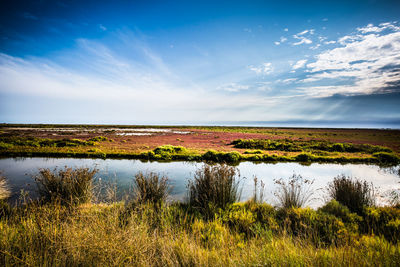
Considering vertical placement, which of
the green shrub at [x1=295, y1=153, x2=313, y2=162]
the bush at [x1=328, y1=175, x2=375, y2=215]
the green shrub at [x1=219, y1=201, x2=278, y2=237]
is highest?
the bush at [x1=328, y1=175, x2=375, y2=215]

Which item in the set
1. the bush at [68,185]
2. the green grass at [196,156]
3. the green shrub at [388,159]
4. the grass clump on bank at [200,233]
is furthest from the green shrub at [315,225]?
the green shrub at [388,159]

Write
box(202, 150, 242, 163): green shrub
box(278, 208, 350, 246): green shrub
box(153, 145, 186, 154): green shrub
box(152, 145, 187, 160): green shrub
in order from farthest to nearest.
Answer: box(153, 145, 186, 154): green shrub
box(152, 145, 187, 160): green shrub
box(202, 150, 242, 163): green shrub
box(278, 208, 350, 246): green shrub

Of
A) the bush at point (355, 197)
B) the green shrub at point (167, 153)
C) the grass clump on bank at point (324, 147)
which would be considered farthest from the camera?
the grass clump on bank at point (324, 147)

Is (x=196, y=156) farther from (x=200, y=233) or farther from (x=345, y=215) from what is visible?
(x=200, y=233)

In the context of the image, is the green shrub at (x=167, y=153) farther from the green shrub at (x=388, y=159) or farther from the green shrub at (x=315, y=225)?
the green shrub at (x=388, y=159)

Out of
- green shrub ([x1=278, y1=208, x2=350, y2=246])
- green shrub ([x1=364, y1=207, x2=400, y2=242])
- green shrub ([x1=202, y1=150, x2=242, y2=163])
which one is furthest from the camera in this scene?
green shrub ([x1=202, y1=150, x2=242, y2=163])

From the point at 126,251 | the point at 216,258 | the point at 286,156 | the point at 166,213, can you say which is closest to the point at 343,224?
the point at 216,258

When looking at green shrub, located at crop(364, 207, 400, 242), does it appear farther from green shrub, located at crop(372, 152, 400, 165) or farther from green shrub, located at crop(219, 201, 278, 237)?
green shrub, located at crop(372, 152, 400, 165)

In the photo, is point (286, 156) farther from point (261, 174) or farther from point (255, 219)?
point (255, 219)

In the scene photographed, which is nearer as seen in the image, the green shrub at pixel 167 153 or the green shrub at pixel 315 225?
the green shrub at pixel 315 225

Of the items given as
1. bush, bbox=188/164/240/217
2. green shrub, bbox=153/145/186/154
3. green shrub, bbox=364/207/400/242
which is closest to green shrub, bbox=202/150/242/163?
green shrub, bbox=153/145/186/154

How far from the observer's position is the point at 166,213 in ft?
19.0

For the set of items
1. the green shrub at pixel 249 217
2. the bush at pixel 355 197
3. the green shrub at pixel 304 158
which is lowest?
the green shrub at pixel 304 158

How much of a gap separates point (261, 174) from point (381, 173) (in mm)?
9941
